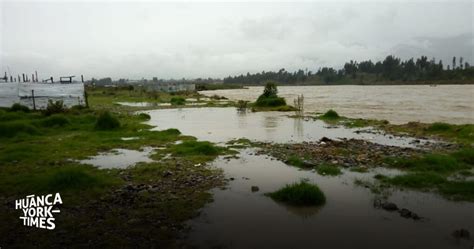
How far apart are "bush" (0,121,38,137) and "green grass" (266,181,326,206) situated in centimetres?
1674

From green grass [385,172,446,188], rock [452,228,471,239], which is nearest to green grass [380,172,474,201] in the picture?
green grass [385,172,446,188]

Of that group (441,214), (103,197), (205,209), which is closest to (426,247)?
(441,214)

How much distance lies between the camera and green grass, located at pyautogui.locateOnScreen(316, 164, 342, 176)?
11.2m

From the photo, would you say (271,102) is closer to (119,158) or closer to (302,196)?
(119,158)

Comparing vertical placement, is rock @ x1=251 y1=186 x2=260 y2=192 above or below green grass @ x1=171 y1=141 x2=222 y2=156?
below

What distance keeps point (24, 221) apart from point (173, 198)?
129 inches

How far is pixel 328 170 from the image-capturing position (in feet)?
37.5

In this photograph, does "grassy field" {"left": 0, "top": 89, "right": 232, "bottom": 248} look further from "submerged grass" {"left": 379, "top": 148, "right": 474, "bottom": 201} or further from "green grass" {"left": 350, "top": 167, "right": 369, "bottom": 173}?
"submerged grass" {"left": 379, "top": 148, "right": 474, "bottom": 201}

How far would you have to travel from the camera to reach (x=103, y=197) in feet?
29.4

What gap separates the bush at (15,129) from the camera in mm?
18844

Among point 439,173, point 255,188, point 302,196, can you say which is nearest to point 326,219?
point 302,196

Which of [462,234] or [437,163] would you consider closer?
[462,234]

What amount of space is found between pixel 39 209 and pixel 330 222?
664 cm

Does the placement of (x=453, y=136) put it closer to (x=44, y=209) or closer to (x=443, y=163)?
(x=443, y=163)
